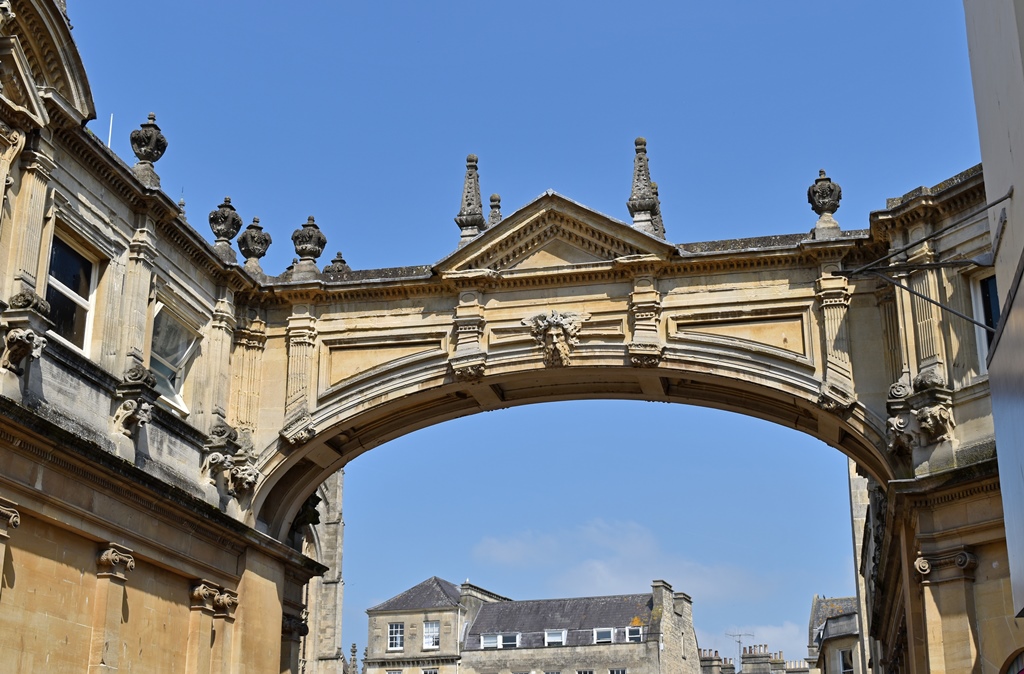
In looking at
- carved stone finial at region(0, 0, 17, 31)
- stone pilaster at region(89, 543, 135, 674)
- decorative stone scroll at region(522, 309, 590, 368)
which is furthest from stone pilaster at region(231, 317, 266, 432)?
carved stone finial at region(0, 0, 17, 31)

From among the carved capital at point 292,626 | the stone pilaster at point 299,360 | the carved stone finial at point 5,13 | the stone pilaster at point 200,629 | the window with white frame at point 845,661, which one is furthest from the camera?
the window with white frame at point 845,661

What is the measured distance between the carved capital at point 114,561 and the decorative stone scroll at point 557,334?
6.03 m

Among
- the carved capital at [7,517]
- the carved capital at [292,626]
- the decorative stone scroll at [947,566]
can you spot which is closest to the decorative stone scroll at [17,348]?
the carved capital at [7,517]

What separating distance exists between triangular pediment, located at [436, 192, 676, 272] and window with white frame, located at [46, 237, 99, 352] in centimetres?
476

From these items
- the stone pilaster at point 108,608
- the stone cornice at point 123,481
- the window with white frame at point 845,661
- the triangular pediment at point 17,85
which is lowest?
the stone pilaster at point 108,608

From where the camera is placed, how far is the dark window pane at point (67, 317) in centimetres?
1505

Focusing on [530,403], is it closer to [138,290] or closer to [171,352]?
[171,352]

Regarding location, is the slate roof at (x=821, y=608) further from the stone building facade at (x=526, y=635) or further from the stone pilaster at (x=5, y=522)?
the stone pilaster at (x=5, y=522)

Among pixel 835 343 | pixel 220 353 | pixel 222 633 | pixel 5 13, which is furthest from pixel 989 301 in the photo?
pixel 5 13

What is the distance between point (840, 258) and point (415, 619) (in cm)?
4396

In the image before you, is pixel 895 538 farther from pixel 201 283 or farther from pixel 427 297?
pixel 201 283

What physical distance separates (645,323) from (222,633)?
690 centimetres

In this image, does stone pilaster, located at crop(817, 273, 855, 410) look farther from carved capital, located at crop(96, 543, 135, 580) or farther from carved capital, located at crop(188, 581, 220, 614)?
carved capital, located at crop(96, 543, 135, 580)

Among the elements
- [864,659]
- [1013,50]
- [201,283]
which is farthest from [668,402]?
[864,659]
